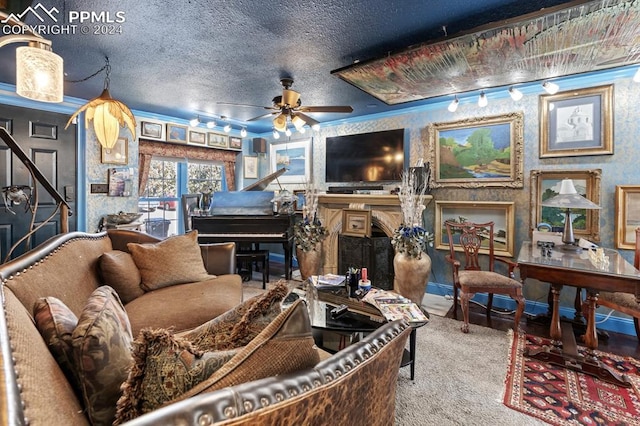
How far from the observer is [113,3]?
1891 mm

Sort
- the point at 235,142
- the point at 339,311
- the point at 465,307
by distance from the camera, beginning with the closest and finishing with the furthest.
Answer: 1. the point at 339,311
2. the point at 465,307
3. the point at 235,142

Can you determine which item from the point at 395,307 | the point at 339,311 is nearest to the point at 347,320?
the point at 339,311

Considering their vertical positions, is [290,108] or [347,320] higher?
[290,108]

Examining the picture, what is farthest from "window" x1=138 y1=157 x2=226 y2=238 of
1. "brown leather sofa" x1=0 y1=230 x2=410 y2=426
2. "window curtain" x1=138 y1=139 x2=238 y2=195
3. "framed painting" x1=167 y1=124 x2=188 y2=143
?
"brown leather sofa" x1=0 y1=230 x2=410 y2=426

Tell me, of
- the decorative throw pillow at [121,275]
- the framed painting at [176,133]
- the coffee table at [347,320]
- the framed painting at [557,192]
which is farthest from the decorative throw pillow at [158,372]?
the framed painting at [176,133]

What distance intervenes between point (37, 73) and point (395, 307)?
90.5 inches

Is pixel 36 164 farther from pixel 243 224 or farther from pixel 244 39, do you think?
pixel 244 39

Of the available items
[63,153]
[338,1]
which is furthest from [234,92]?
[63,153]

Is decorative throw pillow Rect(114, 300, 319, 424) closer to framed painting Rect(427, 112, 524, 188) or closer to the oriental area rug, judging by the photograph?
the oriental area rug

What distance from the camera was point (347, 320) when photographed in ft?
6.57

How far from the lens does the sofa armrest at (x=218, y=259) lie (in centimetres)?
297

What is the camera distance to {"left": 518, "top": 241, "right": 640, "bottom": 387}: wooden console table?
200 cm

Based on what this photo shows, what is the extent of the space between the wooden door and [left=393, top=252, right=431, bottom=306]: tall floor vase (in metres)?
4.01

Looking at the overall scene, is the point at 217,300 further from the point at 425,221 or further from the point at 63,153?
the point at 63,153
